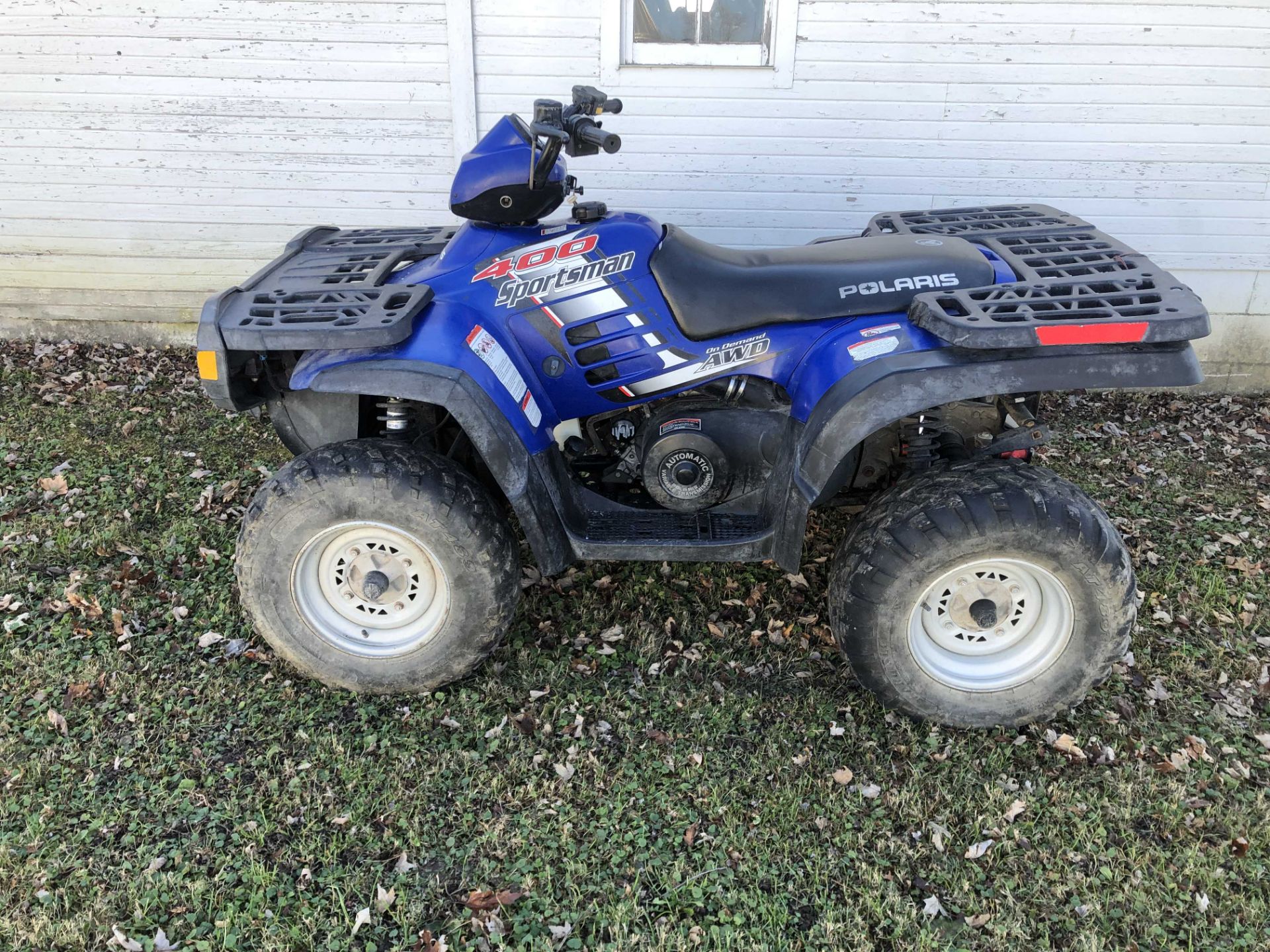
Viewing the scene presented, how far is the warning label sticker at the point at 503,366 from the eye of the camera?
3248 mm

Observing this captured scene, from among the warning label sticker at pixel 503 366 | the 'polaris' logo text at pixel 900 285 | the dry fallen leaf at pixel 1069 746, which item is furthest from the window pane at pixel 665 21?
the dry fallen leaf at pixel 1069 746

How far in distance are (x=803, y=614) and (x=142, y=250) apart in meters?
5.27

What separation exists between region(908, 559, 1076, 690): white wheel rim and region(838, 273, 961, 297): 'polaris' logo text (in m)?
1.01

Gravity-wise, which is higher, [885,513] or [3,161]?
[3,161]

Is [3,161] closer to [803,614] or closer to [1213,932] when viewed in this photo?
[803,614]

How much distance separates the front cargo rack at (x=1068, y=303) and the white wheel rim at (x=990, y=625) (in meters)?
0.80

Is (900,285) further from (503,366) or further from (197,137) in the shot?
(197,137)

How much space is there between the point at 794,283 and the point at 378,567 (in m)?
1.86

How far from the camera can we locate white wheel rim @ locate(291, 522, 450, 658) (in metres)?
3.35

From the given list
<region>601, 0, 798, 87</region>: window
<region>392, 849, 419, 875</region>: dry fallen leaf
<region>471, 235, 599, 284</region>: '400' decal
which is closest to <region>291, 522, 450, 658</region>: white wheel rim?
<region>392, 849, 419, 875</region>: dry fallen leaf

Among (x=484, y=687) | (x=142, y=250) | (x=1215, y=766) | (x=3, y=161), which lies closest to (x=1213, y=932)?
(x=1215, y=766)

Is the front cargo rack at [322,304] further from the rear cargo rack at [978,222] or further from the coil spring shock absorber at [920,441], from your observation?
the rear cargo rack at [978,222]

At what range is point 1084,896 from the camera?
2.77 metres

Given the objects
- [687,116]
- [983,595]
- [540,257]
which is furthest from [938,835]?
[687,116]
